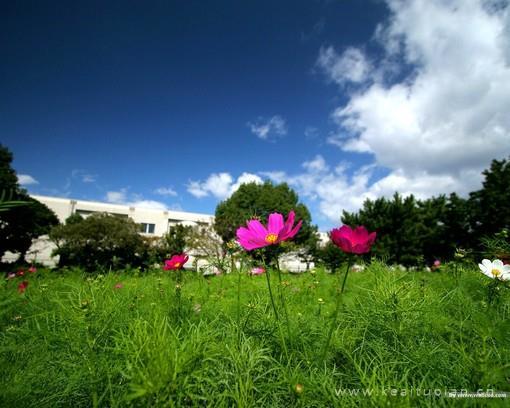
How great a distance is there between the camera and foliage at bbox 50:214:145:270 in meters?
18.5

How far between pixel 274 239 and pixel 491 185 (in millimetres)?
24298

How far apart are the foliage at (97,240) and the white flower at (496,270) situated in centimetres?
1961

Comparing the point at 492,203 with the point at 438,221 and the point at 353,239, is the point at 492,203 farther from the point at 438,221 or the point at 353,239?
the point at 353,239

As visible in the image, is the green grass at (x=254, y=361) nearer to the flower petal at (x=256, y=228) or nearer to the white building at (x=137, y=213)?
the flower petal at (x=256, y=228)

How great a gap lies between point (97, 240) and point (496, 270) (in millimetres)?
21538

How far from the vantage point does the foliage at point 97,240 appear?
1847cm

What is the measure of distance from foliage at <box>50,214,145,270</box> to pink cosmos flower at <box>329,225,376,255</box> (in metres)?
19.7

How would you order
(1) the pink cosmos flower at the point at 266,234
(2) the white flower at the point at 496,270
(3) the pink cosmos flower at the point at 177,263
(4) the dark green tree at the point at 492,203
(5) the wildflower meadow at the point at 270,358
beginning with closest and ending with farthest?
1. (5) the wildflower meadow at the point at 270,358
2. (1) the pink cosmos flower at the point at 266,234
3. (2) the white flower at the point at 496,270
4. (3) the pink cosmos flower at the point at 177,263
5. (4) the dark green tree at the point at 492,203

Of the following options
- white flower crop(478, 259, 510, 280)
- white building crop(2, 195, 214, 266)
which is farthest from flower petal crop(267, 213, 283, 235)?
white building crop(2, 195, 214, 266)

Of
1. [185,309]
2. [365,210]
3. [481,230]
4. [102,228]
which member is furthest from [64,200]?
[481,230]

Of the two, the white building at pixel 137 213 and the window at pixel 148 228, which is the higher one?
the white building at pixel 137 213

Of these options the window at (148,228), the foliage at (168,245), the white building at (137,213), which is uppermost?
the white building at (137,213)

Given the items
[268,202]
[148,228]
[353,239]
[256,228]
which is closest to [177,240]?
Result: [268,202]

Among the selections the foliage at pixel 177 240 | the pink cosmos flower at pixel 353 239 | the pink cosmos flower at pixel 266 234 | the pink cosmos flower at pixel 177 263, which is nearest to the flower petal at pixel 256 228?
the pink cosmos flower at pixel 266 234
